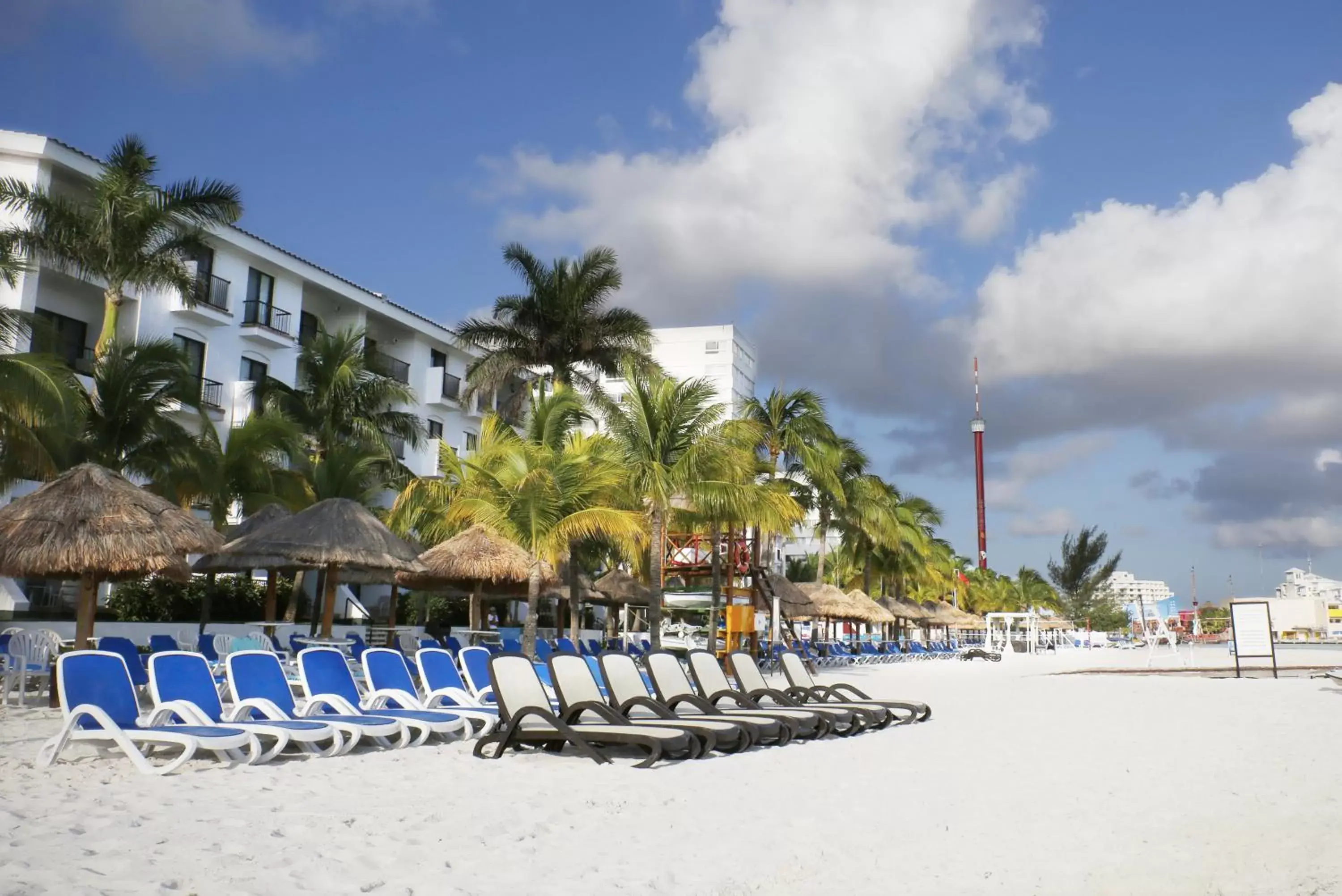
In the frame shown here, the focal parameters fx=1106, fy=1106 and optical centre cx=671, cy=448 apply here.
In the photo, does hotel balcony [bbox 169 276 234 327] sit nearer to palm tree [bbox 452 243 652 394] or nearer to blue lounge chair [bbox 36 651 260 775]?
palm tree [bbox 452 243 652 394]

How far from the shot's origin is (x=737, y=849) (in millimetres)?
5941

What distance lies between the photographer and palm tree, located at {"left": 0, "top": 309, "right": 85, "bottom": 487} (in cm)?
1556

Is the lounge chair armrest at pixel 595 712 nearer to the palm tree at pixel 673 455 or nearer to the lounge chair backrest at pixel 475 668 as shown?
the lounge chair backrest at pixel 475 668

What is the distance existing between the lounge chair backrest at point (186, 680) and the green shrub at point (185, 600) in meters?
15.0

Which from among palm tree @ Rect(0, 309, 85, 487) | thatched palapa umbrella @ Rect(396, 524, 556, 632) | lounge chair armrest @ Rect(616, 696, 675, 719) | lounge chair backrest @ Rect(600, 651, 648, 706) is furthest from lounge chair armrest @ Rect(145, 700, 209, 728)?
thatched palapa umbrella @ Rect(396, 524, 556, 632)

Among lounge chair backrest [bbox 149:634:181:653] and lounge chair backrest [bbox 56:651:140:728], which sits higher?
lounge chair backrest [bbox 149:634:181:653]

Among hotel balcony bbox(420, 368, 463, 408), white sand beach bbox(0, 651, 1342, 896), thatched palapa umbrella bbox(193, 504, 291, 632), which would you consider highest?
hotel balcony bbox(420, 368, 463, 408)

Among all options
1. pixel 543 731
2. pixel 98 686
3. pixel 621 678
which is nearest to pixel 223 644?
pixel 621 678

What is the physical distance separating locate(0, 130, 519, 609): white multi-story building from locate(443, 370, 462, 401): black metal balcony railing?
60 millimetres

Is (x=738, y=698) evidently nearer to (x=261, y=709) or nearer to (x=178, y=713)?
(x=261, y=709)

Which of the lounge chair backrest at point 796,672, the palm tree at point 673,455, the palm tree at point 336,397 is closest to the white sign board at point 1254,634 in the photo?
the palm tree at point 673,455

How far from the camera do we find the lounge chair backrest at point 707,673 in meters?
12.2

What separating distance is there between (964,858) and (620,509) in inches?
616

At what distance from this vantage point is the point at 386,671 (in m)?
11.0
